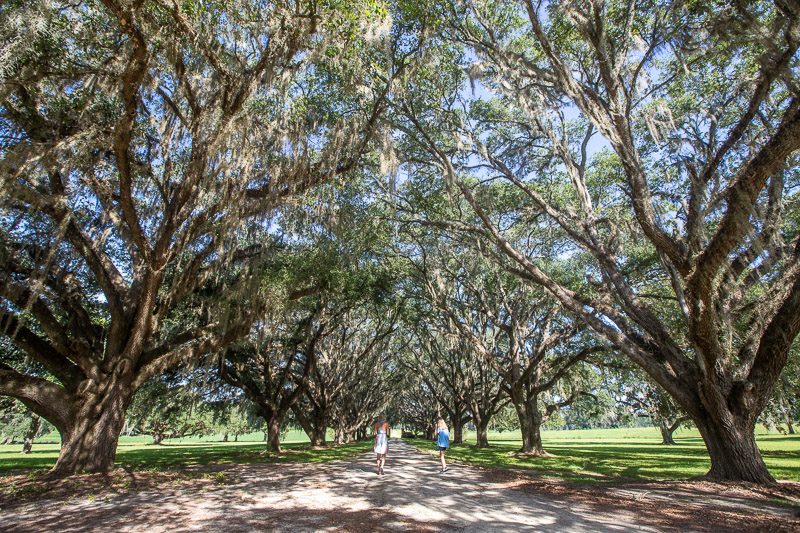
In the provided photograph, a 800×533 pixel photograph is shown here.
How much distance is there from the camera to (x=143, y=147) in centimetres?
930

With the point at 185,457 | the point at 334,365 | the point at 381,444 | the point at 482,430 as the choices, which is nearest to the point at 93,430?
the point at 381,444

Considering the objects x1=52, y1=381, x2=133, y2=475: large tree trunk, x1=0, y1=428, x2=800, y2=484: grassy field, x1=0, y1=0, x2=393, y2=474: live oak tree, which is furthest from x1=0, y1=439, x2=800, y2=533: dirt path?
x1=0, y1=0, x2=393, y2=474: live oak tree

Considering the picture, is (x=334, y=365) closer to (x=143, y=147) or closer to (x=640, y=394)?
(x=143, y=147)

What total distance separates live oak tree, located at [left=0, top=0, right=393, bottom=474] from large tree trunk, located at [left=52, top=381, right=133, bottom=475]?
0.02 meters

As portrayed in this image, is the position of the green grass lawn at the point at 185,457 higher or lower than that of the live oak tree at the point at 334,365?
lower

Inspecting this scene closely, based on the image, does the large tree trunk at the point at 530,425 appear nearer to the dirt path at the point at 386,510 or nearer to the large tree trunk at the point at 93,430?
the dirt path at the point at 386,510

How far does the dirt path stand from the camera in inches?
158

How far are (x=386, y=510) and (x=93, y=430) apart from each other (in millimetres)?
7210

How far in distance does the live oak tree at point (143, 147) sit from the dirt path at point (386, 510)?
3.63 m

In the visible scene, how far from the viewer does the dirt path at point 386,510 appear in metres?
4.00

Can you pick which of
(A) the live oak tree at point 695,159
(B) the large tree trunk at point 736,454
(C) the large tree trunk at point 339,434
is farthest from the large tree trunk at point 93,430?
(C) the large tree trunk at point 339,434

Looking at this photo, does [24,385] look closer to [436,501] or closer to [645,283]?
[436,501]

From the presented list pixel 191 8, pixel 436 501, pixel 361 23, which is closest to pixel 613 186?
pixel 361 23

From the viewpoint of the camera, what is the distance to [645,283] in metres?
12.9
